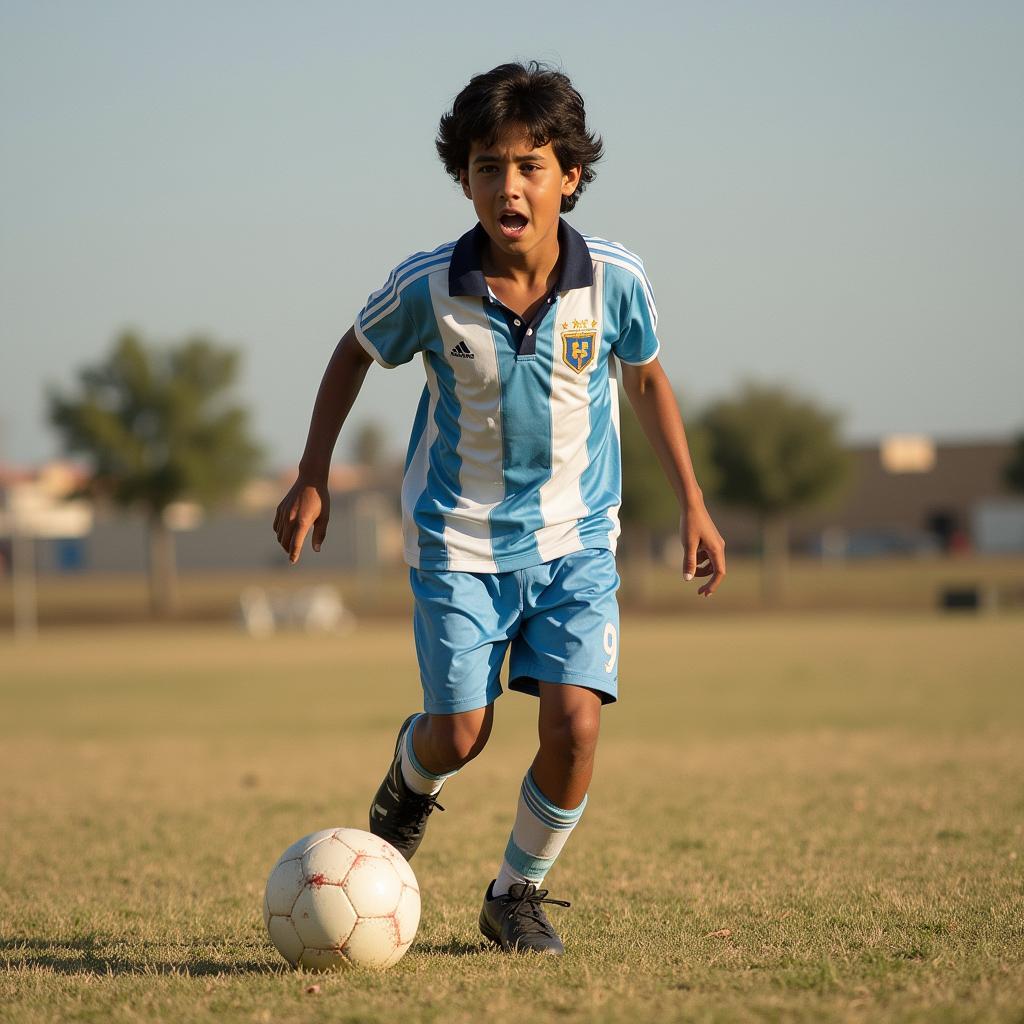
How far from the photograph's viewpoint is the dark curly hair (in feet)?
14.4

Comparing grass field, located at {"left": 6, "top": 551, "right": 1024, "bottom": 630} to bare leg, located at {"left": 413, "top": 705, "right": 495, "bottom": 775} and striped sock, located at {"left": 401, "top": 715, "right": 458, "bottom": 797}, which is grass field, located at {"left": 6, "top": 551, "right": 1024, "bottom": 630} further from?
bare leg, located at {"left": 413, "top": 705, "right": 495, "bottom": 775}

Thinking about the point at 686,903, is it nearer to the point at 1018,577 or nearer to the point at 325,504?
the point at 325,504

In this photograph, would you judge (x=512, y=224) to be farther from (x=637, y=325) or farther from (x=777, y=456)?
(x=777, y=456)

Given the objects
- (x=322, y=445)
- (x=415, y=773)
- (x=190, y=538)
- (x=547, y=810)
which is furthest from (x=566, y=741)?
(x=190, y=538)

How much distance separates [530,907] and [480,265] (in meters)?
2.03

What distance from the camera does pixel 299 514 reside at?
4.49 meters

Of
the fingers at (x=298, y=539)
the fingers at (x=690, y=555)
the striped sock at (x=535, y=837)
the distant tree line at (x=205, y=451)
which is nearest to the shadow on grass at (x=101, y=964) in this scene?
the striped sock at (x=535, y=837)

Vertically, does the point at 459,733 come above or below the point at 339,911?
above

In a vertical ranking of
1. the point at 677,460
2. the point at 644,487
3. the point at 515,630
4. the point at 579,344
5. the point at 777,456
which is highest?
the point at 777,456

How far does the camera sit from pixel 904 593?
49875 millimetres

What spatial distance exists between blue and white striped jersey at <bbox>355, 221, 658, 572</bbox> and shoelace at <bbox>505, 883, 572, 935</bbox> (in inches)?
40.5

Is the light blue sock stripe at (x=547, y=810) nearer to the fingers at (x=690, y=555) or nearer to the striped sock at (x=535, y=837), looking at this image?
the striped sock at (x=535, y=837)

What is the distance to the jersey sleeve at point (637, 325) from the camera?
4.67 m

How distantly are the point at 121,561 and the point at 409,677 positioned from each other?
2952 inches
